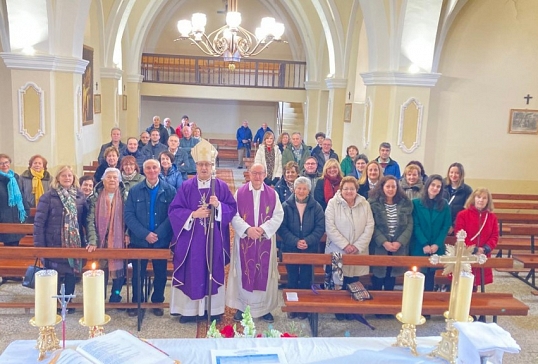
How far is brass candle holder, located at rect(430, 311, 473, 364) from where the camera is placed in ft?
8.08

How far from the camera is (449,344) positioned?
8.19 ft

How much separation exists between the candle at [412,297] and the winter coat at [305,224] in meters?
2.70

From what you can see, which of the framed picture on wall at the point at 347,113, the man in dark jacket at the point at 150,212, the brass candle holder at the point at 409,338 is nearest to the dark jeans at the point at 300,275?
the man in dark jacket at the point at 150,212

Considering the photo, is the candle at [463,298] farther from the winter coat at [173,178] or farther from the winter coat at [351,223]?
the winter coat at [173,178]

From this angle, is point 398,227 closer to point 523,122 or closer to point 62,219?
point 62,219

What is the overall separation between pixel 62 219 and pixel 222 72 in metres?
14.9

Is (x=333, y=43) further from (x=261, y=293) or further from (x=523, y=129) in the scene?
(x=261, y=293)

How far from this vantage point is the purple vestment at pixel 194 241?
4777 millimetres

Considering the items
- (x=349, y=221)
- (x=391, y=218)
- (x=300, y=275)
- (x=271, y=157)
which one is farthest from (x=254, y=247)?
(x=271, y=157)

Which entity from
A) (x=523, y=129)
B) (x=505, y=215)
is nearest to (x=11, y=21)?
(x=505, y=215)

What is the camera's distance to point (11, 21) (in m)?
7.78

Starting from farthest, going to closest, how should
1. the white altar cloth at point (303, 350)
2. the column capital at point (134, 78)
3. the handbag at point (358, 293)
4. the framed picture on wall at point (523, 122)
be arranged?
the column capital at point (134, 78) → the framed picture on wall at point (523, 122) → the handbag at point (358, 293) → the white altar cloth at point (303, 350)

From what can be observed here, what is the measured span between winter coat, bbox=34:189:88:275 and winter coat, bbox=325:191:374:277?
8.20 feet

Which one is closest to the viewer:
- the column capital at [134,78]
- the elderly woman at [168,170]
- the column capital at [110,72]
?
the elderly woman at [168,170]
